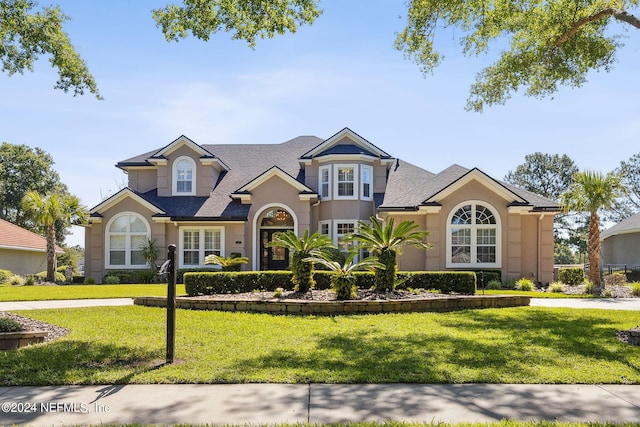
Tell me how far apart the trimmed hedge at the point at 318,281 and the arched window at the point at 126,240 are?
1167cm

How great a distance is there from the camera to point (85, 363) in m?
7.07

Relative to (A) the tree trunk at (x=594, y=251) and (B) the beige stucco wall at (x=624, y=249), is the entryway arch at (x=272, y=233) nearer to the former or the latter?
(A) the tree trunk at (x=594, y=251)

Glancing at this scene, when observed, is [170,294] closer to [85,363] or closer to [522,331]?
[85,363]

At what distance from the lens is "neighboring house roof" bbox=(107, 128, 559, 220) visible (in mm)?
23109

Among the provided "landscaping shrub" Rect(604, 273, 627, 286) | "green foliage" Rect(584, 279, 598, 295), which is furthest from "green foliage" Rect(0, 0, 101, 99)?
"landscaping shrub" Rect(604, 273, 627, 286)

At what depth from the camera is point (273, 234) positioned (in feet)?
Answer: 86.7

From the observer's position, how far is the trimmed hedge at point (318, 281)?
1514cm

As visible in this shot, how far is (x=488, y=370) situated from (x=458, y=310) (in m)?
6.75

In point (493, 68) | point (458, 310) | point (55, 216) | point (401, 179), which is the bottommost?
point (458, 310)

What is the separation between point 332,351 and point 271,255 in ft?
62.3

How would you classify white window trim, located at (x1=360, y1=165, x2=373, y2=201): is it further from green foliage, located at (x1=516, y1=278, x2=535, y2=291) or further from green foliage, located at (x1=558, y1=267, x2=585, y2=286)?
green foliage, located at (x1=558, y1=267, x2=585, y2=286)

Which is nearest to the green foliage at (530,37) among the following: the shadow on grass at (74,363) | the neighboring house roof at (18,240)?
the shadow on grass at (74,363)

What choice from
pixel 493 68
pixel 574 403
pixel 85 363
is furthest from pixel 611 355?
pixel 493 68

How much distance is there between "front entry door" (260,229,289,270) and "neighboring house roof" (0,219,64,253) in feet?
54.0
